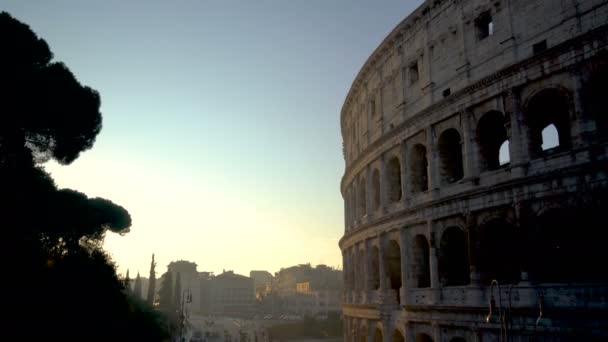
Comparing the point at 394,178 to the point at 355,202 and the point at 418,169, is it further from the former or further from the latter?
the point at 355,202

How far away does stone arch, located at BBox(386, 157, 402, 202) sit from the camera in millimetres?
21609

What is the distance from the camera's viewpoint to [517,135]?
50.8ft

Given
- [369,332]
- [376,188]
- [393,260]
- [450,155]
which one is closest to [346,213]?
[376,188]

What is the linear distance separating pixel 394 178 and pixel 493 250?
6.34 meters

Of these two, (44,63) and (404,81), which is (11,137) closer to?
(44,63)

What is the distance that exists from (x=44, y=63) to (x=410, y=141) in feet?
46.2

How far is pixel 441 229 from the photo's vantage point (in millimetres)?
17812

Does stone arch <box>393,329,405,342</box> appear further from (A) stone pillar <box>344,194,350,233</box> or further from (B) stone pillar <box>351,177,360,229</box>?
(A) stone pillar <box>344,194,350,233</box>

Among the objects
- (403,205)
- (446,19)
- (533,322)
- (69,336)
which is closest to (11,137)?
(69,336)

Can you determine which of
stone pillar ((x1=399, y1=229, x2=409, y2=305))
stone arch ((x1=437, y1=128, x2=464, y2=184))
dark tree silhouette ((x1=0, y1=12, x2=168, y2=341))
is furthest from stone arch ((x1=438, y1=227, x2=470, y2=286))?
dark tree silhouette ((x1=0, y1=12, x2=168, y2=341))

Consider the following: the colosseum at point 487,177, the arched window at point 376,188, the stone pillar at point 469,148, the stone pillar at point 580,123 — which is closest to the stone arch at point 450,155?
the colosseum at point 487,177

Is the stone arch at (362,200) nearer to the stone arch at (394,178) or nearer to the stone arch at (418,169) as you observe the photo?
the stone arch at (394,178)

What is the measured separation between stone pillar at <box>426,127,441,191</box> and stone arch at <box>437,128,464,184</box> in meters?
0.18

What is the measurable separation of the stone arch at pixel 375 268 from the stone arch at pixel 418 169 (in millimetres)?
4367
